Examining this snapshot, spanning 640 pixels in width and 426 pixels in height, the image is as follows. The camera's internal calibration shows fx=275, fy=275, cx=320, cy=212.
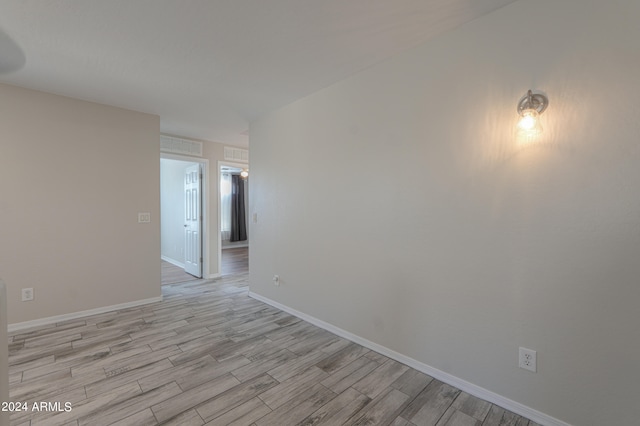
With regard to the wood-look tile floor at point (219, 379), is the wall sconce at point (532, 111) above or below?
above

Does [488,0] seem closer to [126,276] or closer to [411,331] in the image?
[411,331]

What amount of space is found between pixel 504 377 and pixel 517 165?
1.36 m

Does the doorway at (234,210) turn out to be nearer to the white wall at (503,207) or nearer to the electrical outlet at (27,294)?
the electrical outlet at (27,294)

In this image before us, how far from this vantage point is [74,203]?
125 inches

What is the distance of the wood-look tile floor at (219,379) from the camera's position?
1.70 meters

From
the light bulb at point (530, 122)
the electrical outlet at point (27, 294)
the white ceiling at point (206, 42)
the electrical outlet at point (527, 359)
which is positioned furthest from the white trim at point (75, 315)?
the light bulb at point (530, 122)

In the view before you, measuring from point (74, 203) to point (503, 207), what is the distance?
4274mm

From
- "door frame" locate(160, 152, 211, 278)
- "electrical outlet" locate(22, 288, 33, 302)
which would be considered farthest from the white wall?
"electrical outlet" locate(22, 288, 33, 302)

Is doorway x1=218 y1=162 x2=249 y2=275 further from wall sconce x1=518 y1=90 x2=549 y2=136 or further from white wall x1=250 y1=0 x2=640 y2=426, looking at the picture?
wall sconce x1=518 y1=90 x2=549 y2=136

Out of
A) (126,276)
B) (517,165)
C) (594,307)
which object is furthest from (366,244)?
(126,276)

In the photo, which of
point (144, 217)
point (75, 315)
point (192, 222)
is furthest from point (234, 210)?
point (75, 315)

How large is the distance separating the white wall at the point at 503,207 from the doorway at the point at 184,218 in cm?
312

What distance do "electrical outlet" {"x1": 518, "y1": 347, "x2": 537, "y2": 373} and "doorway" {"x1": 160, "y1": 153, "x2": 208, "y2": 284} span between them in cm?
469

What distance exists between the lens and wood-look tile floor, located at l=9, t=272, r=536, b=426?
1701 millimetres
